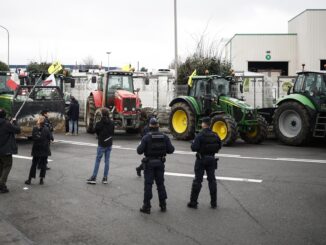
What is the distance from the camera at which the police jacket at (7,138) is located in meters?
10.0

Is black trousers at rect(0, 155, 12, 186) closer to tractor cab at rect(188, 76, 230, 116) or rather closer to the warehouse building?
tractor cab at rect(188, 76, 230, 116)

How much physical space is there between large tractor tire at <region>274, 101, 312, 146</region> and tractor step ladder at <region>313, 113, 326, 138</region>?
234 mm

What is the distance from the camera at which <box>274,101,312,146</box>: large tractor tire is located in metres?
17.1

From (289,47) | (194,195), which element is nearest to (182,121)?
(194,195)

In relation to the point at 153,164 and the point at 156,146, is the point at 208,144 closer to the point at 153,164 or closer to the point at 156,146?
the point at 156,146

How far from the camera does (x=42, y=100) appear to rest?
18.1 m

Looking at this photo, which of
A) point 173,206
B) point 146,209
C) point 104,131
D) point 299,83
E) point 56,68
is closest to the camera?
point 146,209

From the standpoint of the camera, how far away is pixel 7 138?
1008 cm

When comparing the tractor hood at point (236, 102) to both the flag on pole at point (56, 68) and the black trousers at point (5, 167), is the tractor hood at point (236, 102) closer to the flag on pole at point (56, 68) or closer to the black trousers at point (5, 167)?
the flag on pole at point (56, 68)

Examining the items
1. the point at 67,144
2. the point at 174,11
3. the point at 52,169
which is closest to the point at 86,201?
the point at 52,169

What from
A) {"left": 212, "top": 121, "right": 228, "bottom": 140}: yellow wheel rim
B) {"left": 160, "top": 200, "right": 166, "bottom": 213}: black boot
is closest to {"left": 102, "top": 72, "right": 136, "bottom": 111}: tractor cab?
{"left": 212, "top": 121, "right": 228, "bottom": 140}: yellow wheel rim

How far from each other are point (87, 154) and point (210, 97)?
17.2 ft

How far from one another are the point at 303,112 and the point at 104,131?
8.79 metres

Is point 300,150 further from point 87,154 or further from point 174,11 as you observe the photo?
point 174,11
